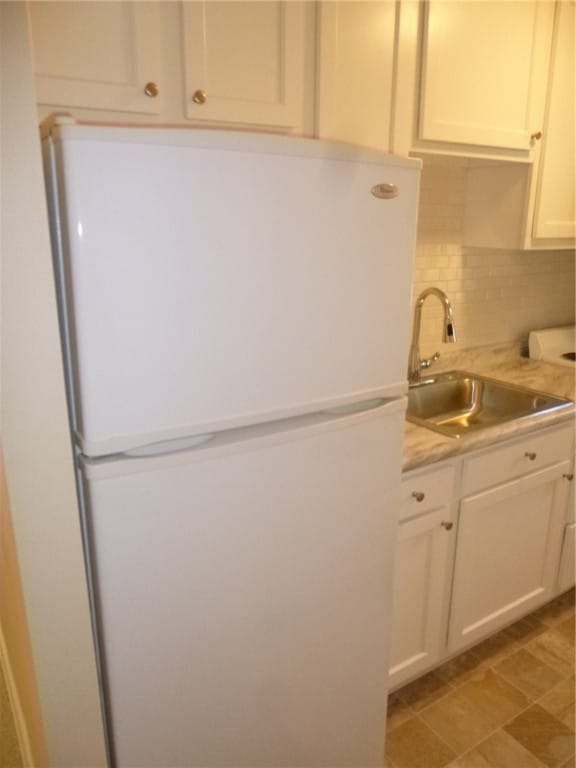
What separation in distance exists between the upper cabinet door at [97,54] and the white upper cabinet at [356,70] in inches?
16.1

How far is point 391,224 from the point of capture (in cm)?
112

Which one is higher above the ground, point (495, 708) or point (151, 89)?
point (151, 89)

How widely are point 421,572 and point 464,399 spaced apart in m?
0.84

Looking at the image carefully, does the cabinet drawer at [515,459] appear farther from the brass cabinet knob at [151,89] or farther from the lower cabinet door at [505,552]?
the brass cabinet knob at [151,89]

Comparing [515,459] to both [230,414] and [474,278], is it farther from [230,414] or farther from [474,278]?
[230,414]

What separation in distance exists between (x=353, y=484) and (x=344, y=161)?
66cm

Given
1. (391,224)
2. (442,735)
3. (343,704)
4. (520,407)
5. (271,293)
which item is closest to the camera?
(271,293)

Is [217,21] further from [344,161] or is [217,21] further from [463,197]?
[463,197]

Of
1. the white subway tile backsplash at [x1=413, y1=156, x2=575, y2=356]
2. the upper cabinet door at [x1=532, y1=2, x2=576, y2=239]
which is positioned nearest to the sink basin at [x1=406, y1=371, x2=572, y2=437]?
the white subway tile backsplash at [x1=413, y1=156, x2=575, y2=356]

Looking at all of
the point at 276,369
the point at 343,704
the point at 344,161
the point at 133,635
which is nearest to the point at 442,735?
the point at 343,704

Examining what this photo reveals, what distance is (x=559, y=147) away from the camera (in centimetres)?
199

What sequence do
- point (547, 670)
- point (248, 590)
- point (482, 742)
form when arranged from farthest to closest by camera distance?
point (547, 670)
point (482, 742)
point (248, 590)

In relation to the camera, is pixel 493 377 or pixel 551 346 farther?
pixel 551 346

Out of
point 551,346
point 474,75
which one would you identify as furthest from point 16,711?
point 551,346
